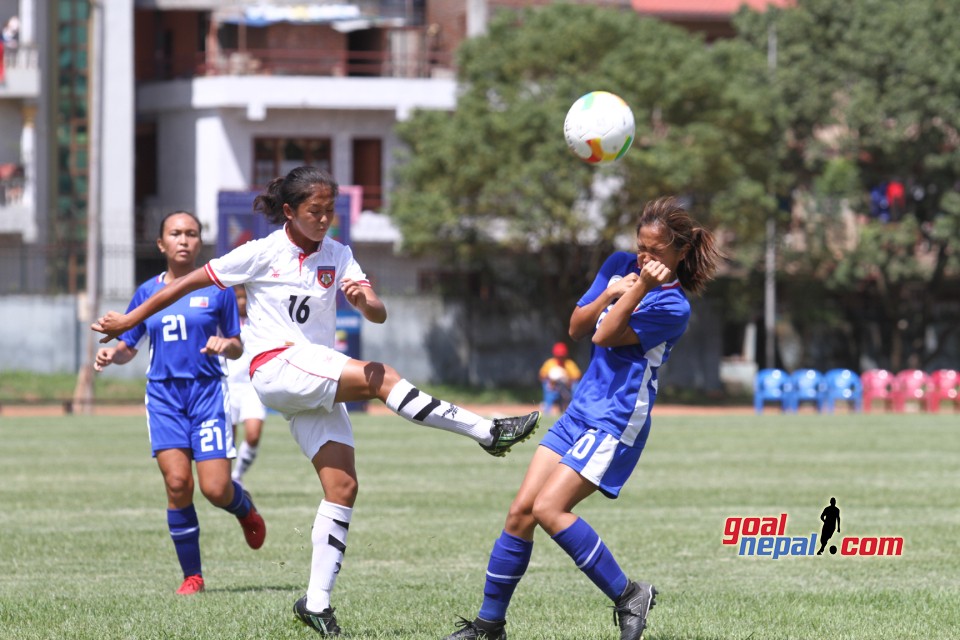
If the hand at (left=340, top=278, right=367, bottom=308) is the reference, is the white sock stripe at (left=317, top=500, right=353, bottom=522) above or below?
below

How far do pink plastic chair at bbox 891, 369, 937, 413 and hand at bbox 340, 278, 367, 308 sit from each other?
32704 millimetres

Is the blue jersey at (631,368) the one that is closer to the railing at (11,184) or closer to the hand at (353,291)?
the hand at (353,291)

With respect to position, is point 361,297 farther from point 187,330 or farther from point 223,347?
point 187,330

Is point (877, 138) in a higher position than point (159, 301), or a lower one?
higher

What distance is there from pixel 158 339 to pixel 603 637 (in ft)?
11.8

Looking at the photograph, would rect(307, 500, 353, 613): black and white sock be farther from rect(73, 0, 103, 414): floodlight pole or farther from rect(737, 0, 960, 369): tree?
rect(737, 0, 960, 369): tree

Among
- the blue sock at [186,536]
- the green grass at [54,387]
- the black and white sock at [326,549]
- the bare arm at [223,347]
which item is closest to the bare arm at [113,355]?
the bare arm at [223,347]

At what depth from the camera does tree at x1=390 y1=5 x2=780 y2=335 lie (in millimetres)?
39562

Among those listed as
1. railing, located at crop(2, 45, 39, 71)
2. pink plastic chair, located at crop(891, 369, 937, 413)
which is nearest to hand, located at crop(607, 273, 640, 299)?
pink plastic chair, located at crop(891, 369, 937, 413)

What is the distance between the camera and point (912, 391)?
3872 centimetres

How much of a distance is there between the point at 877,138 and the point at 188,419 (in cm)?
3781

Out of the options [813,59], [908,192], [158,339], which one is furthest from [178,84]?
[158,339]

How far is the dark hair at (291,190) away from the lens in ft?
25.8

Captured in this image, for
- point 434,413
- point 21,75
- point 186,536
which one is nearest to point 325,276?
point 434,413
